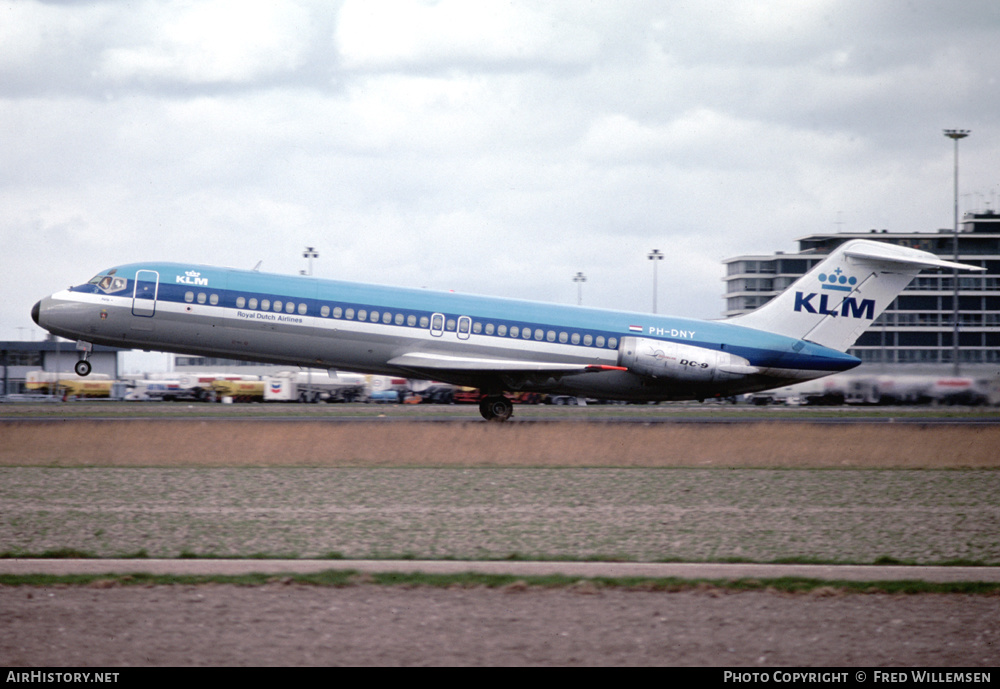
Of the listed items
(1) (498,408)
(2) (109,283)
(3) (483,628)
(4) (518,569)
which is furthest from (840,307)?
(3) (483,628)

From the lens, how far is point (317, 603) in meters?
9.66

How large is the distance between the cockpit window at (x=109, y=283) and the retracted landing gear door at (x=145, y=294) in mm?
439

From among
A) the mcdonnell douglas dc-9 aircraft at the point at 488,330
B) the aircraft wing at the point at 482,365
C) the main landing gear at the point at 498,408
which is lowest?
the main landing gear at the point at 498,408

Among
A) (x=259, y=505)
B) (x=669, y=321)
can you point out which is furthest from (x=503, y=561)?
(x=669, y=321)

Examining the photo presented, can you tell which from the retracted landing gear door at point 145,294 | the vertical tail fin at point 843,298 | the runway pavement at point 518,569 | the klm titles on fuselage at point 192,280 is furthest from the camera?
the vertical tail fin at point 843,298

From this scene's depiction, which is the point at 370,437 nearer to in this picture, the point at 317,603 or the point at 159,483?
the point at 159,483

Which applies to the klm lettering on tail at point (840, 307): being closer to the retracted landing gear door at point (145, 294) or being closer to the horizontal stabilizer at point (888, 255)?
the horizontal stabilizer at point (888, 255)

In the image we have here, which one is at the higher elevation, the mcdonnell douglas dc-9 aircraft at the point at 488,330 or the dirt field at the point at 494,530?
the mcdonnell douglas dc-9 aircraft at the point at 488,330

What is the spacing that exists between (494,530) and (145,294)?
782 inches

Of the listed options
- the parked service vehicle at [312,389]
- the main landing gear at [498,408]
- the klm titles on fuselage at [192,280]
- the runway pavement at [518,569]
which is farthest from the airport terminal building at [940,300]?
the runway pavement at [518,569]

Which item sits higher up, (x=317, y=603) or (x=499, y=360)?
(x=499, y=360)

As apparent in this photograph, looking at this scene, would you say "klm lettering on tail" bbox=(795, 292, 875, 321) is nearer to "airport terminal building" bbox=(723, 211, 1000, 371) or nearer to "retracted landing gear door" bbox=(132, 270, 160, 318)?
"retracted landing gear door" bbox=(132, 270, 160, 318)

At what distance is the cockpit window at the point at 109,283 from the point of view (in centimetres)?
3073

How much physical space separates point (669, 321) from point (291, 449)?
14204 mm
